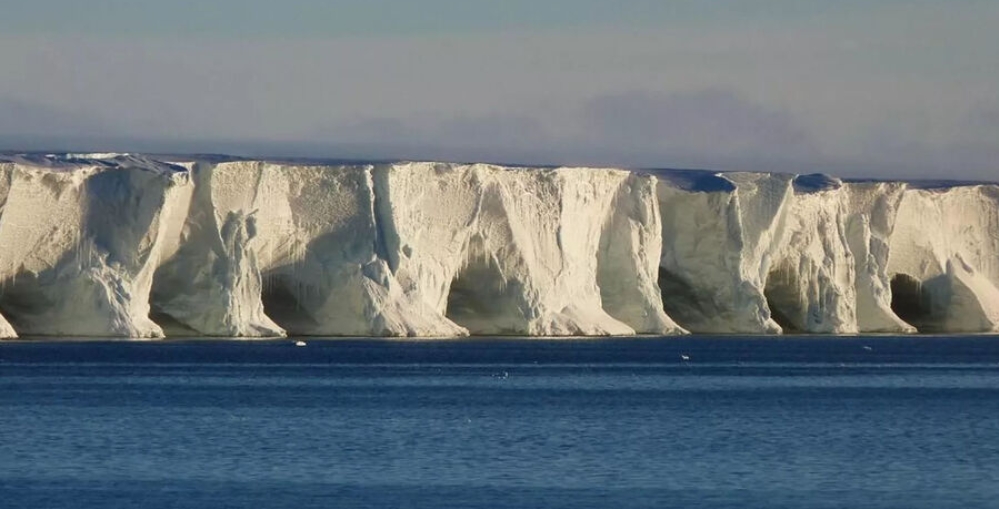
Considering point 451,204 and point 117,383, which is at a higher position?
point 451,204

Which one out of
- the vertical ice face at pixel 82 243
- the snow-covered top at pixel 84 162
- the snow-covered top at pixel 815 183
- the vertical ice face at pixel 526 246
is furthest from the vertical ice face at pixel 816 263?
the vertical ice face at pixel 82 243

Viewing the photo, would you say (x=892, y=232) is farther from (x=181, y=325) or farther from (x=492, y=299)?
(x=181, y=325)

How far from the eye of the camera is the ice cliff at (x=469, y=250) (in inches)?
2148

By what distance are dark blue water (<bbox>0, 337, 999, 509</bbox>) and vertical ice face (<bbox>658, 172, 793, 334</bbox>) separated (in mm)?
5852

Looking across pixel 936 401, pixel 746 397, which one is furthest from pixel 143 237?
pixel 936 401

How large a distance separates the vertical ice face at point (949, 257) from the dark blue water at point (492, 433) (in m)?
10.4

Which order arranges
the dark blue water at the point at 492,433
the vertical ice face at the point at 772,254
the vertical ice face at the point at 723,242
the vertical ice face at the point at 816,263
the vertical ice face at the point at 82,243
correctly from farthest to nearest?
the vertical ice face at the point at 816,263 → the vertical ice face at the point at 772,254 → the vertical ice face at the point at 723,242 → the vertical ice face at the point at 82,243 → the dark blue water at the point at 492,433

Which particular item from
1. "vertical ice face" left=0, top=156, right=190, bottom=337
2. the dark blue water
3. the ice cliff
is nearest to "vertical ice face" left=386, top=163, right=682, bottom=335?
the ice cliff

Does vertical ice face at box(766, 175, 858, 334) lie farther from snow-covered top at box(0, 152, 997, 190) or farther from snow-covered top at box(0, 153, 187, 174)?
snow-covered top at box(0, 153, 187, 174)

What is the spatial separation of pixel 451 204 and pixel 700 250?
9864mm

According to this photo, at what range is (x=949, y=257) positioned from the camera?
7006 cm

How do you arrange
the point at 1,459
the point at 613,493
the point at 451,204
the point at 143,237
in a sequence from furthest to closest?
1. the point at 451,204
2. the point at 143,237
3. the point at 1,459
4. the point at 613,493

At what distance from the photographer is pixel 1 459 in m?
28.3

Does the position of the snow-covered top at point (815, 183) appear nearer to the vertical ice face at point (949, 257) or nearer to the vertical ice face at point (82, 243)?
the vertical ice face at point (949, 257)
